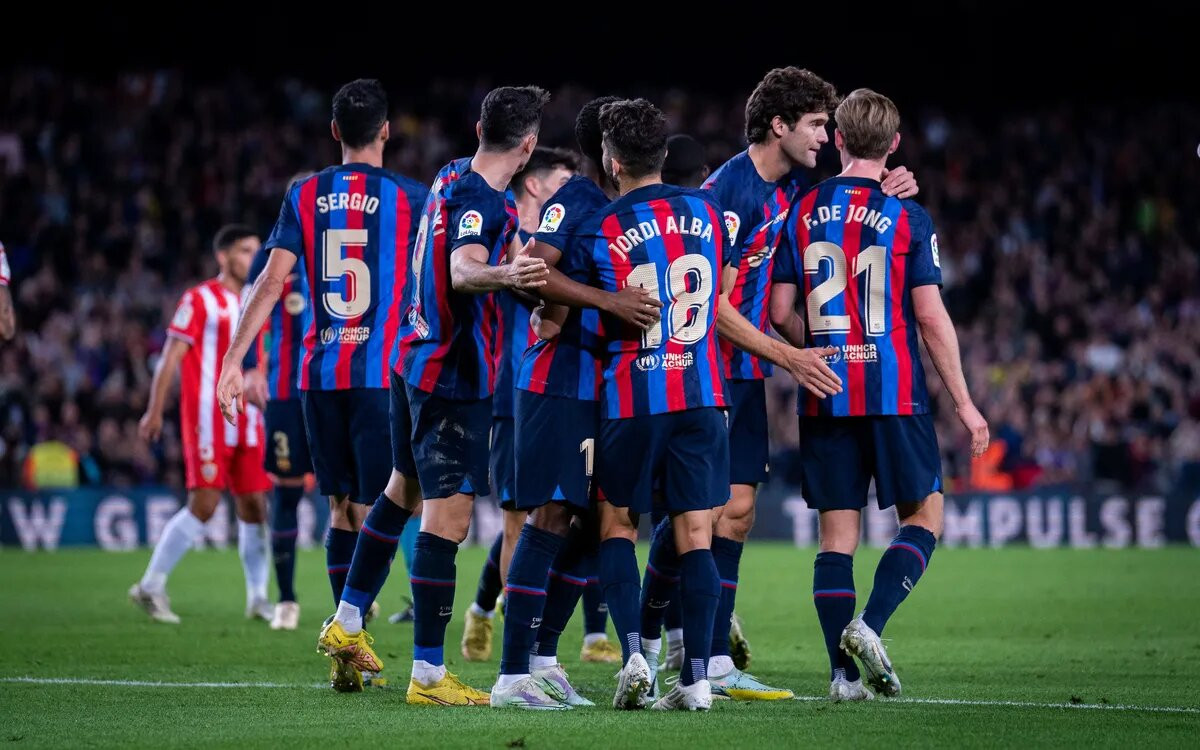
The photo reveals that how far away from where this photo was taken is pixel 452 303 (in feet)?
21.0

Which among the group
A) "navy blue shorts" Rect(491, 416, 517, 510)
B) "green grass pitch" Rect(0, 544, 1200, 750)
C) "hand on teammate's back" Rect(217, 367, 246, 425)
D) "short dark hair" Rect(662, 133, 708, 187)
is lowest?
"green grass pitch" Rect(0, 544, 1200, 750)

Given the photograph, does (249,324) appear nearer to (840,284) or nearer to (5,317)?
(5,317)

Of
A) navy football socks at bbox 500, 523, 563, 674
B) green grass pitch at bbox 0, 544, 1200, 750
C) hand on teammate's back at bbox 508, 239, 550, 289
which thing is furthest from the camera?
navy football socks at bbox 500, 523, 563, 674

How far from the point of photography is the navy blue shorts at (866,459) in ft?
21.2

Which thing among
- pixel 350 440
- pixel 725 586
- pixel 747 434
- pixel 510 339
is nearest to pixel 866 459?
pixel 747 434

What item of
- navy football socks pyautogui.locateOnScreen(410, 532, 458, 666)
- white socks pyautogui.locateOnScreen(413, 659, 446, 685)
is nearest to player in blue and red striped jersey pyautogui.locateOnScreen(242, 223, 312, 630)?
navy football socks pyautogui.locateOnScreen(410, 532, 458, 666)

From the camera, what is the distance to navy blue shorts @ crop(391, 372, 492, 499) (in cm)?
626

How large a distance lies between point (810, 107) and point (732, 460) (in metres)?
1.57

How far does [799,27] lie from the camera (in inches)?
1172

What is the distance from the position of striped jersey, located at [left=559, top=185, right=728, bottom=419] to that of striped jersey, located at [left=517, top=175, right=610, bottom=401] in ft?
0.18

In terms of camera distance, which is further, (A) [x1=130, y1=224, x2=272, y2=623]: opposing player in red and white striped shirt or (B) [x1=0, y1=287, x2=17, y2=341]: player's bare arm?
(A) [x1=130, y1=224, x2=272, y2=623]: opposing player in red and white striped shirt

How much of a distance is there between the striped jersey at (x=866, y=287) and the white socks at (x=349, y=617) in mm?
2028

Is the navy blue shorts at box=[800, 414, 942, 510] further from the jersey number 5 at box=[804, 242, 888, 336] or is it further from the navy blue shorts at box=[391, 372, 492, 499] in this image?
the navy blue shorts at box=[391, 372, 492, 499]

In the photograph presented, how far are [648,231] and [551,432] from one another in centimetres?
82
